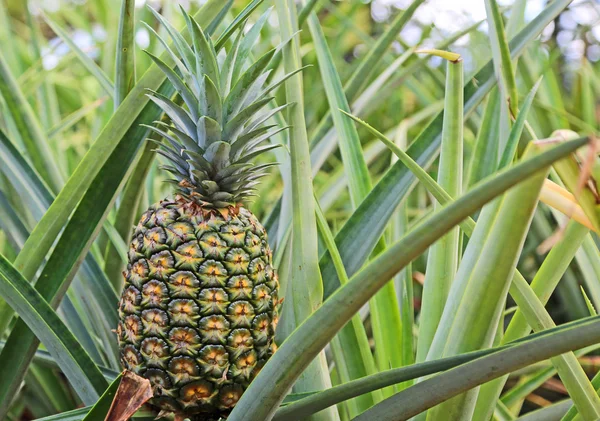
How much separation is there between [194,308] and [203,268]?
4 centimetres

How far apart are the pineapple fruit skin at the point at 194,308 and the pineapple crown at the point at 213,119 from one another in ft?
0.11

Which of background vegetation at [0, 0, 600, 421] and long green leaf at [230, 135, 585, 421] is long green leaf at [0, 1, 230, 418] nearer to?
background vegetation at [0, 0, 600, 421]

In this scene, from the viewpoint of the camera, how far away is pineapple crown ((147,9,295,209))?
1.80ft

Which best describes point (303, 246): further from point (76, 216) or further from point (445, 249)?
point (76, 216)

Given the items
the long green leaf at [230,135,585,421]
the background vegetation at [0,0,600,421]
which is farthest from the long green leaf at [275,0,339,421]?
the long green leaf at [230,135,585,421]

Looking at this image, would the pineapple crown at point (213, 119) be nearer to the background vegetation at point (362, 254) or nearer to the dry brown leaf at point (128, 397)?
the background vegetation at point (362, 254)

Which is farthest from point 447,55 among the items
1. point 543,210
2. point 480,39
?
point 480,39

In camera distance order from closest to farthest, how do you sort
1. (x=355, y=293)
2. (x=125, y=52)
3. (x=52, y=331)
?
(x=355, y=293) < (x=52, y=331) < (x=125, y=52)

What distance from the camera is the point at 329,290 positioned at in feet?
2.00

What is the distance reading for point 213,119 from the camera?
549 mm

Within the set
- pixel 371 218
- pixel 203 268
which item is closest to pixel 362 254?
pixel 371 218

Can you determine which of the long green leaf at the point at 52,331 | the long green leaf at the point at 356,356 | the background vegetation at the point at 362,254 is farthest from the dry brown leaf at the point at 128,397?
the long green leaf at the point at 356,356

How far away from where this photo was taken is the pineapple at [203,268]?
1.75 ft

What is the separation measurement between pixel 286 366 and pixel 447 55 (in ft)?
1.07
